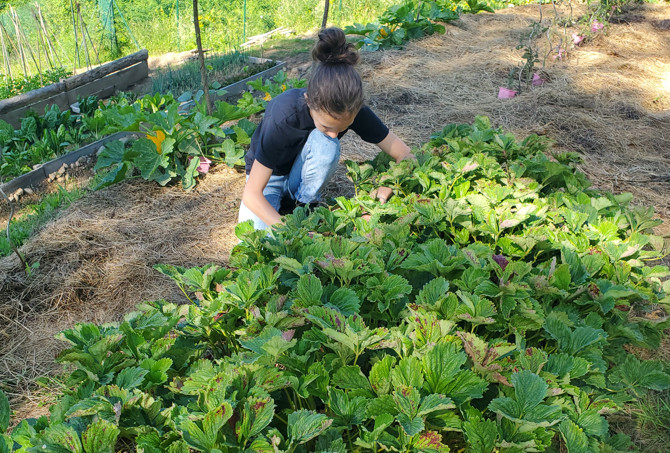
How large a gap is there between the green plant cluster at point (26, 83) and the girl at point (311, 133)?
5.12 metres

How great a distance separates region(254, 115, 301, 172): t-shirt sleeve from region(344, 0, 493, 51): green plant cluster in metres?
4.56

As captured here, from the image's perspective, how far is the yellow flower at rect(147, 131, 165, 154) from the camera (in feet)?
12.2

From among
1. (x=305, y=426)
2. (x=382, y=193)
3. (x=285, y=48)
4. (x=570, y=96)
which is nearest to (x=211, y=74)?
(x=285, y=48)

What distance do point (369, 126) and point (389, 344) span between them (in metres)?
1.78

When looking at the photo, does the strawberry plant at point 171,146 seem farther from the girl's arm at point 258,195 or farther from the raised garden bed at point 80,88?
the raised garden bed at point 80,88

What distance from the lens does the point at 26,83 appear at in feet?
22.8

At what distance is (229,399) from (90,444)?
0.95 feet

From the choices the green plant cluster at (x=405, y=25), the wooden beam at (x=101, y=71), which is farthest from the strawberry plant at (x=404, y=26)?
the wooden beam at (x=101, y=71)

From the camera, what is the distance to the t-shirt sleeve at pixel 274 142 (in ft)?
8.77

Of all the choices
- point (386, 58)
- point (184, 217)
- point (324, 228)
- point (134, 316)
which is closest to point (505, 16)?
point (386, 58)

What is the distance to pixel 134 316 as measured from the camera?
1.57m

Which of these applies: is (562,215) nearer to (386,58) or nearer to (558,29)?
(386,58)

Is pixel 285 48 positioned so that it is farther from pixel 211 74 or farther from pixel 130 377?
pixel 130 377

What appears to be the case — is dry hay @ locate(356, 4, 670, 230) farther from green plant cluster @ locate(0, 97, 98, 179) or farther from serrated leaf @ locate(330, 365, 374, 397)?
green plant cluster @ locate(0, 97, 98, 179)
